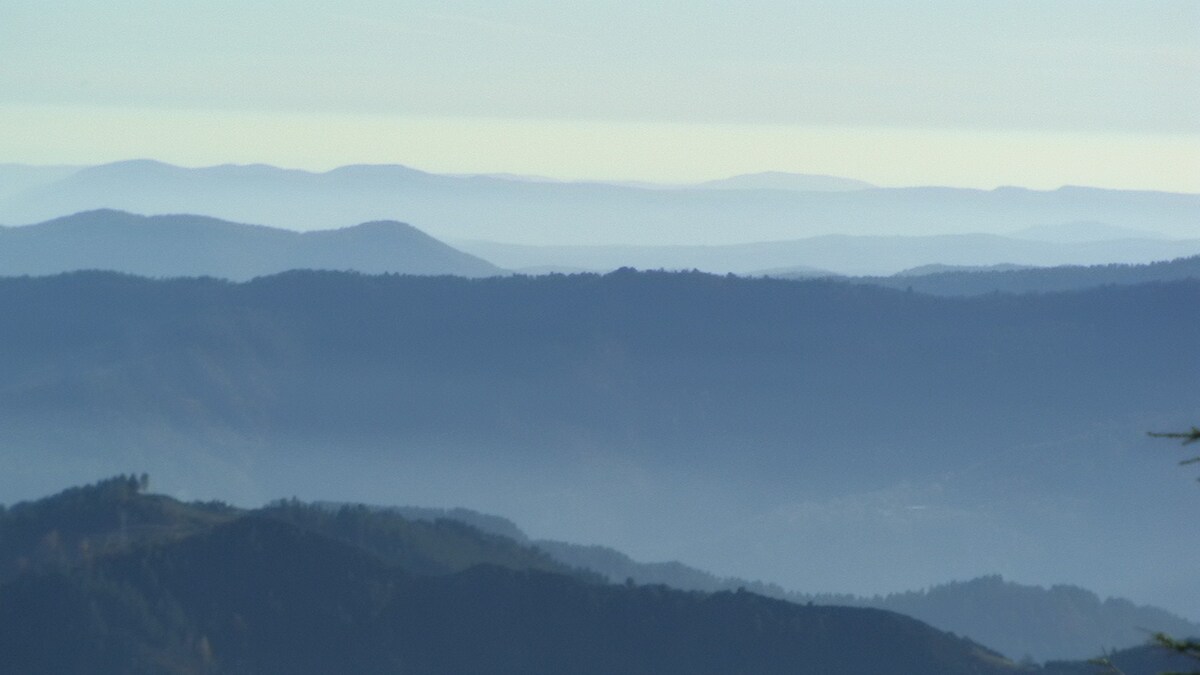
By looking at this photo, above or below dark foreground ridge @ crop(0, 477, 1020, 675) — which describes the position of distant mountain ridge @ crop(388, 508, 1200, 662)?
below

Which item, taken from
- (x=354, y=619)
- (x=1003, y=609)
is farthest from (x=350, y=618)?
(x=1003, y=609)

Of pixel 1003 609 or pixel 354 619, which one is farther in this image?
pixel 1003 609

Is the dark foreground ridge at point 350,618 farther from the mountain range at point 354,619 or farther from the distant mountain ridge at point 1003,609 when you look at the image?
the distant mountain ridge at point 1003,609

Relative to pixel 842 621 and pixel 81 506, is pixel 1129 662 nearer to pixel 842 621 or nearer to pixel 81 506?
pixel 842 621

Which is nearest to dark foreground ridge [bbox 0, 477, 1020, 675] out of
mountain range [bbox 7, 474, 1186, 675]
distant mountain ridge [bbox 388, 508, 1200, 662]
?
mountain range [bbox 7, 474, 1186, 675]

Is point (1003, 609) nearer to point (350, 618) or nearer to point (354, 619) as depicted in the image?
point (354, 619)

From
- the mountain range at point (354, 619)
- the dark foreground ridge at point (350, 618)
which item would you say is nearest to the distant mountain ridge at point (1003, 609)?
the dark foreground ridge at point (350, 618)

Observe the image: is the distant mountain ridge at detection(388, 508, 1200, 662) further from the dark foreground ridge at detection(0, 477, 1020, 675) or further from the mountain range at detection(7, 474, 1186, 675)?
the mountain range at detection(7, 474, 1186, 675)

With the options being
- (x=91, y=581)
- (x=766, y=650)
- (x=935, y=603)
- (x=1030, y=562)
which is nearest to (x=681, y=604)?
(x=766, y=650)
